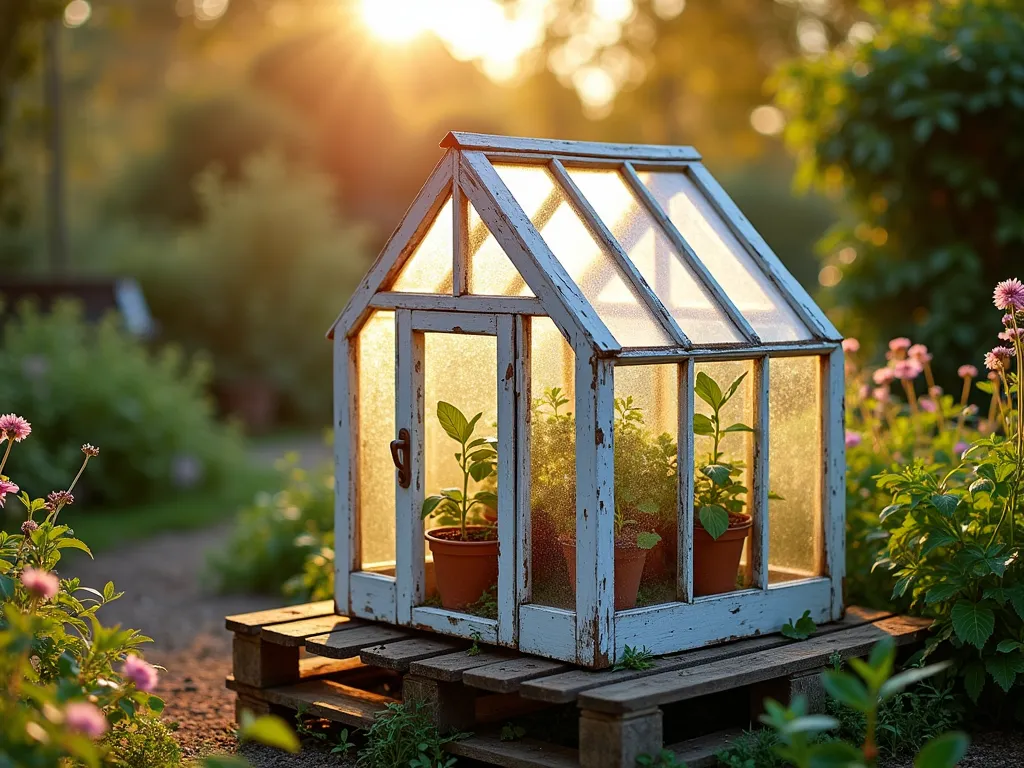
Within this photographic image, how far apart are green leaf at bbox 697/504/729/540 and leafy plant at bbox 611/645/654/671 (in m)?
0.44

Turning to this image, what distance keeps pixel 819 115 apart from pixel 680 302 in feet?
14.7

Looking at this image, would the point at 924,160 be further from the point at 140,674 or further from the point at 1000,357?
the point at 140,674

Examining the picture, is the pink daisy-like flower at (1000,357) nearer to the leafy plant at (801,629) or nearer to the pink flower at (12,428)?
the leafy plant at (801,629)

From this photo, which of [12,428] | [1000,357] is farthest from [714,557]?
[12,428]

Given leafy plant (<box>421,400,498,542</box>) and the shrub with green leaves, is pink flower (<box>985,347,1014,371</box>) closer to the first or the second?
leafy plant (<box>421,400,498,542</box>)

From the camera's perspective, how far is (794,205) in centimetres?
2330

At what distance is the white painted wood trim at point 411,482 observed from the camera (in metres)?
4.64

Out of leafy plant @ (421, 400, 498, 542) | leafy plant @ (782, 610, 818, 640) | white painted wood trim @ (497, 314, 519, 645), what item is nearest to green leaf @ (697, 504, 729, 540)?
leafy plant @ (782, 610, 818, 640)

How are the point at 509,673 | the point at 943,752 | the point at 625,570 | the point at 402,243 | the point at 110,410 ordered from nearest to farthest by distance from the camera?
the point at 943,752
the point at 509,673
the point at 625,570
the point at 402,243
the point at 110,410

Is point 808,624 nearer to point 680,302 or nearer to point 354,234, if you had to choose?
point 680,302

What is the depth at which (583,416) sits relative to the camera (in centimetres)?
408

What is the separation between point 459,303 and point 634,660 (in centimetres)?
134

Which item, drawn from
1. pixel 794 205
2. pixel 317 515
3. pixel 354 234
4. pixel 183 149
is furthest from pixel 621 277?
pixel 183 149

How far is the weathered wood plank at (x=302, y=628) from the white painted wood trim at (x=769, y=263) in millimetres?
2000
